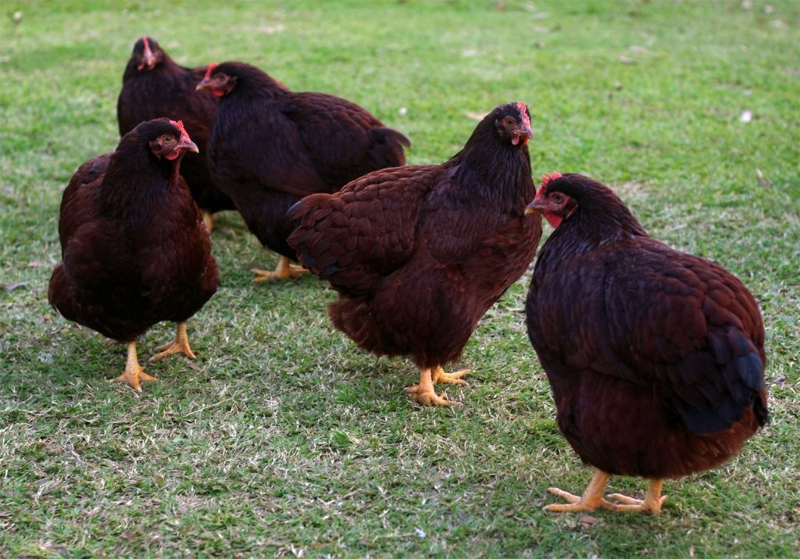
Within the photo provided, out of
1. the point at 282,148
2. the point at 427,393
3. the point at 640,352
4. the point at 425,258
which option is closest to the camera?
the point at 640,352

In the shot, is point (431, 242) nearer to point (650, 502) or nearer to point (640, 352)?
point (640, 352)

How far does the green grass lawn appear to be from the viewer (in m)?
3.37

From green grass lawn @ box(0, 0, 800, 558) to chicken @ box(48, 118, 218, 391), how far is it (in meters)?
0.42

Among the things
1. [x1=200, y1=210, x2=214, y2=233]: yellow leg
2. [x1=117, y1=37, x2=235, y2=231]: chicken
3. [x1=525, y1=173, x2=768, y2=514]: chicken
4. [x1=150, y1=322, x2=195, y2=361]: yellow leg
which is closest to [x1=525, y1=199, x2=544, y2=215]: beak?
[x1=525, y1=173, x2=768, y2=514]: chicken

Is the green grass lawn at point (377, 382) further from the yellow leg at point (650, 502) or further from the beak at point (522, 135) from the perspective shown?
the beak at point (522, 135)

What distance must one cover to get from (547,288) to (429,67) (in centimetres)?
630

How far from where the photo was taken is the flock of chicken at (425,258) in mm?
3086

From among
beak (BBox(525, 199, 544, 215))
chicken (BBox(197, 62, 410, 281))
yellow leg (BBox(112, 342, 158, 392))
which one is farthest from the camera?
chicken (BBox(197, 62, 410, 281))

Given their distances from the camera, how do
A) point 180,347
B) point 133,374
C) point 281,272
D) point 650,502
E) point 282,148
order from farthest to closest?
point 281,272 < point 282,148 < point 180,347 < point 133,374 < point 650,502

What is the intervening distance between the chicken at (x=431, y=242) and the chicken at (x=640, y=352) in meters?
0.65

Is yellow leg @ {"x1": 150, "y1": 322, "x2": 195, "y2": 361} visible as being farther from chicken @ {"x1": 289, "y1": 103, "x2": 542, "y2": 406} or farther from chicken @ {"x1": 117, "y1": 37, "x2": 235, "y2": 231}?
chicken @ {"x1": 117, "y1": 37, "x2": 235, "y2": 231}

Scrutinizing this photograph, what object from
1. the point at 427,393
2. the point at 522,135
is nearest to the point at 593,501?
the point at 427,393

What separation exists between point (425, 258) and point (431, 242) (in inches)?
3.3

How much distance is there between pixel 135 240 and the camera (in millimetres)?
4273
